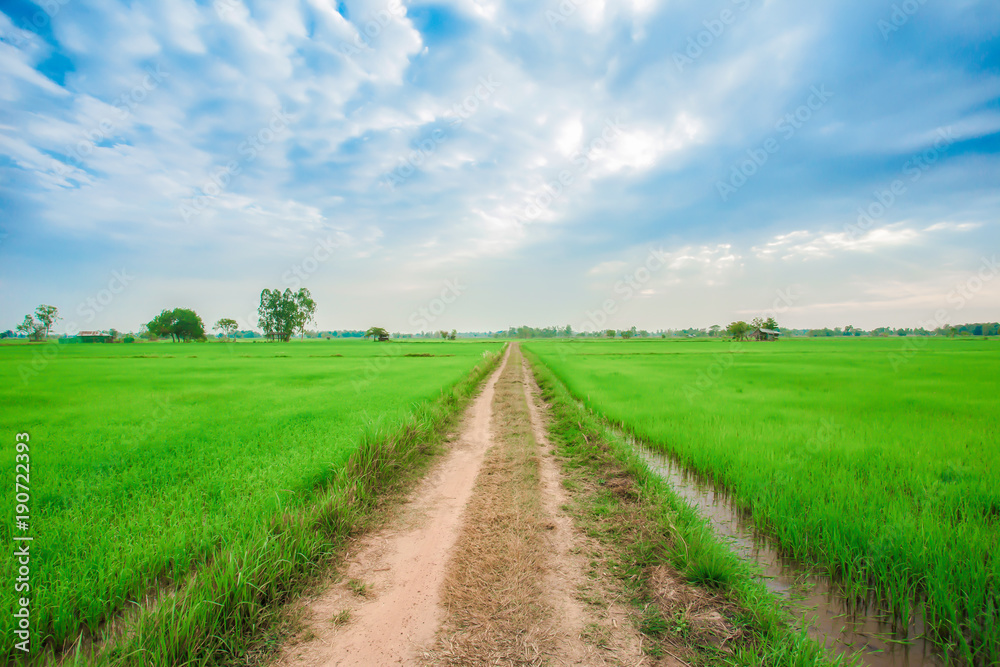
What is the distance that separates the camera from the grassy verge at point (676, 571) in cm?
267

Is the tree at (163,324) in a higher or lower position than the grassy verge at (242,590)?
higher

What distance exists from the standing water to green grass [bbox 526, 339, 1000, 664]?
168 millimetres

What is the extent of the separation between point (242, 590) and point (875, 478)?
27.9ft

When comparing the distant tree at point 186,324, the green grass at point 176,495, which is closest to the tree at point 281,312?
the distant tree at point 186,324

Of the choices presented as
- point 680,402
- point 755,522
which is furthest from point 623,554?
point 680,402

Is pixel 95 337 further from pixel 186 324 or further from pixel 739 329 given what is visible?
pixel 739 329

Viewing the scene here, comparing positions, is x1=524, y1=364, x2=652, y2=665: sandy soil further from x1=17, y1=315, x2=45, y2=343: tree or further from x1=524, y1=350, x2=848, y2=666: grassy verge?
x1=17, y1=315, x2=45, y2=343: tree

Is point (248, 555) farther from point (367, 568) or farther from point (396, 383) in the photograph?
point (396, 383)

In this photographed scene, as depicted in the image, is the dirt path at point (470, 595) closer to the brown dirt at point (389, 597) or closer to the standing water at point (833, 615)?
the brown dirt at point (389, 597)

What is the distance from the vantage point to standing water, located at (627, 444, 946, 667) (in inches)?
114

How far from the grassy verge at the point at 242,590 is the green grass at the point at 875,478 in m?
5.42

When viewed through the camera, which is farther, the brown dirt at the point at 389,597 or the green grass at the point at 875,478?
the green grass at the point at 875,478

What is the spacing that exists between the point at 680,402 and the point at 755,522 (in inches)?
320

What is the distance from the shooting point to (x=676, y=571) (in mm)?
3602
